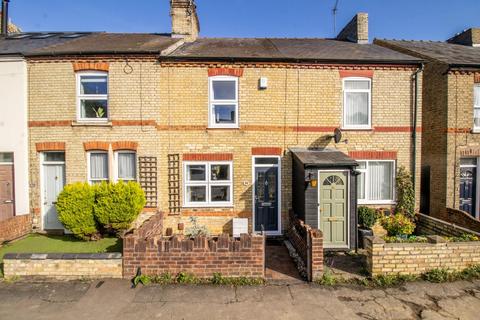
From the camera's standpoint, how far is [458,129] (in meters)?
8.66

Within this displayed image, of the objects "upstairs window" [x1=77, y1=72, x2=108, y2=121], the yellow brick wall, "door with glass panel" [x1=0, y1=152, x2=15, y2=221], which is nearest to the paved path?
the yellow brick wall

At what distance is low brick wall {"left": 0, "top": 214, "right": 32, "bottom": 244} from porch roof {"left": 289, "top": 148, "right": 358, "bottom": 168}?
9.09 metres

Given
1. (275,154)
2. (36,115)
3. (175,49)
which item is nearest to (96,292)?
(275,154)

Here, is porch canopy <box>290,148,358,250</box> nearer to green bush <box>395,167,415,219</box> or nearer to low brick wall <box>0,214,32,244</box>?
green bush <box>395,167,415,219</box>

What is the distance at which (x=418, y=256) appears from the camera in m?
5.45

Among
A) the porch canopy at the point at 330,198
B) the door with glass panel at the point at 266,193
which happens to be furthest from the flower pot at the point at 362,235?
the door with glass panel at the point at 266,193

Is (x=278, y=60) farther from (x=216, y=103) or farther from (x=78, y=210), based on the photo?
(x=78, y=210)

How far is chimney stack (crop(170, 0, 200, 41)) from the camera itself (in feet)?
33.9

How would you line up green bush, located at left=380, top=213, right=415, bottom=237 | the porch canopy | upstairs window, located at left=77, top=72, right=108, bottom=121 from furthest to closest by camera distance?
upstairs window, located at left=77, top=72, right=108, bottom=121, green bush, located at left=380, top=213, right=415, bottom=237, the porch canopy

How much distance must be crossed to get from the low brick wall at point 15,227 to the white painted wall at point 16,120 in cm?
42

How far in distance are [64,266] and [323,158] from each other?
286 inches

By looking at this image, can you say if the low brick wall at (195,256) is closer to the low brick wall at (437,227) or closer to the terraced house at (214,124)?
the terraced house at (214,124)

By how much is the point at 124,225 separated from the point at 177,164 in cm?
249

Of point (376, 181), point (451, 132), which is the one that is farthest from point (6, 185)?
point (451, 132)
